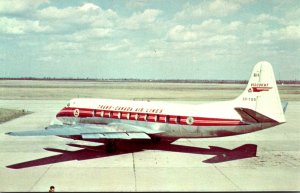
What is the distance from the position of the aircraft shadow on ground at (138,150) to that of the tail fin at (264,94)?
3.71m

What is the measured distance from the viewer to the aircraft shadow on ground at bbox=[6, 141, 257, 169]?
2195 centimetres

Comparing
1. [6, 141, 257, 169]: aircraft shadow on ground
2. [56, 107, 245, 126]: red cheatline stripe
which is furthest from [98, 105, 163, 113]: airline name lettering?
[6, 141, 257, 169]: aircraft shadow on ground

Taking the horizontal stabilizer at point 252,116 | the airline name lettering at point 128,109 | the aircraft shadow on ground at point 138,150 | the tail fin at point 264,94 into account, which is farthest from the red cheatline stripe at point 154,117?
the aircraft shadow on ground at point 138,150

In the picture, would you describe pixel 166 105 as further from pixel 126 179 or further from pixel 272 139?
pixel 272 139

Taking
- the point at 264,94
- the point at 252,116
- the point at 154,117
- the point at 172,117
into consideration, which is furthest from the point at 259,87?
the point at 154,117

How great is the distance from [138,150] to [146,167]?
15.4 feet

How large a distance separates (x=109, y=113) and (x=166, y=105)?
4.61 m

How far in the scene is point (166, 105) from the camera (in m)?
24.8

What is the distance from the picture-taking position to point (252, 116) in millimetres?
21000

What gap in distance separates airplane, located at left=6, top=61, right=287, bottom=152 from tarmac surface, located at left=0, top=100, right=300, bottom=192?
1.52 metres

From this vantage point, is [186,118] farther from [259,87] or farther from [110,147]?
[110,147]

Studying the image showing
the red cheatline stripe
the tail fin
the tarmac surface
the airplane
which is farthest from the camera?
the red cheatline stripe

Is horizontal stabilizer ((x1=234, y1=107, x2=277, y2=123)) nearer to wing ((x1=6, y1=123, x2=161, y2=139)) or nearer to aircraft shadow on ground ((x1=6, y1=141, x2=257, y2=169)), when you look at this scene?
aircraft shadow on ground ((x1=6, y1=141, x2=257, y2=169))

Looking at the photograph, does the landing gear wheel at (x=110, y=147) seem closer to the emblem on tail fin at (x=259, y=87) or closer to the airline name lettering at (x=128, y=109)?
the airline name lettering at (x=128, y=109)
